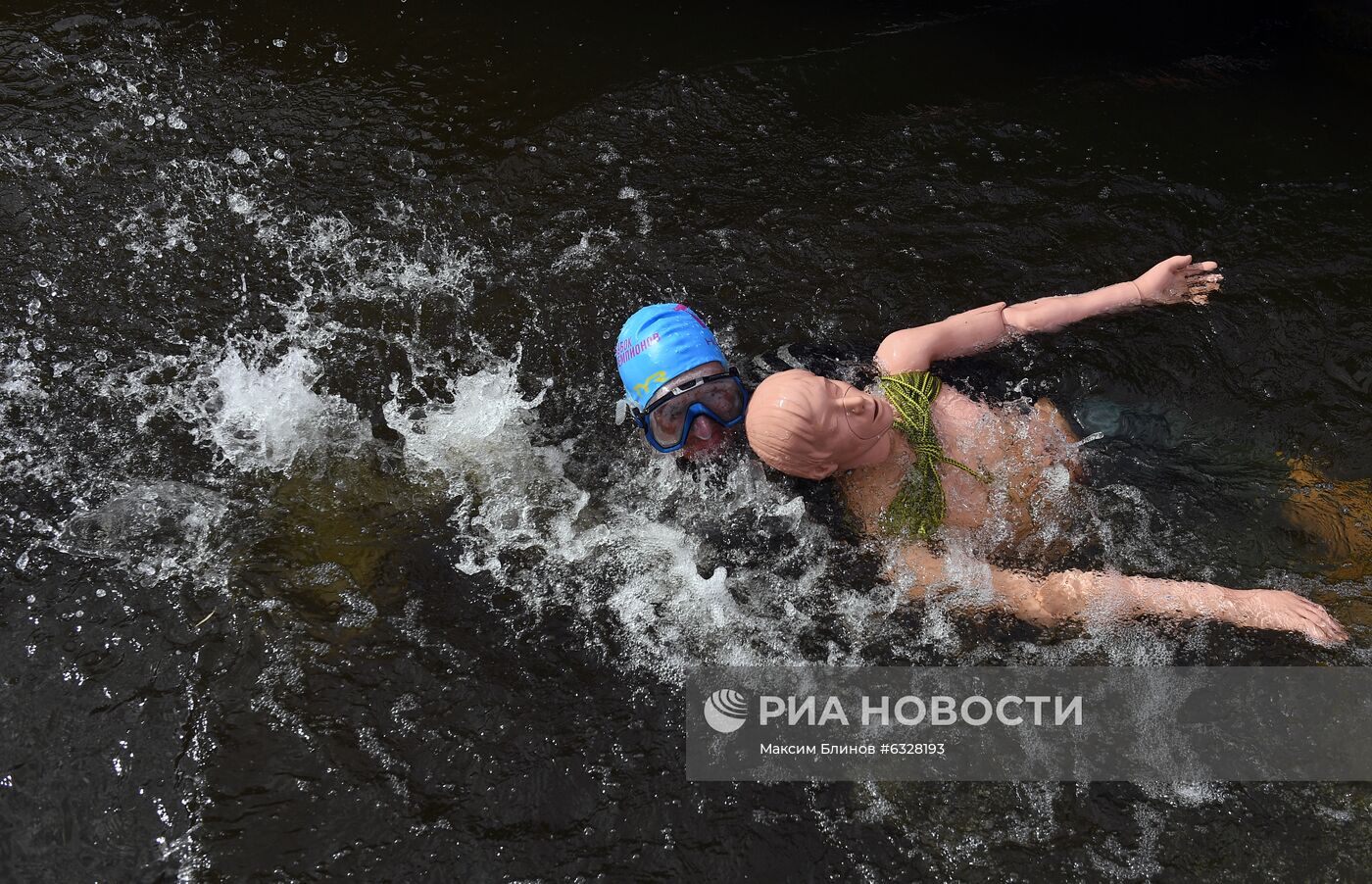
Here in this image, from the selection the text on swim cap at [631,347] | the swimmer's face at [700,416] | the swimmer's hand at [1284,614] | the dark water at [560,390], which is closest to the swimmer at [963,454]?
the swimmer's hand at [1284,614]

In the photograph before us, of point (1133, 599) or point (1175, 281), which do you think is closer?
point (1133, 599)

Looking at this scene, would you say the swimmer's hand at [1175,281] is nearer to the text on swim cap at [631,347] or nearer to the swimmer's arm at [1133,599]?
the swimmer's arm at [1133,599]

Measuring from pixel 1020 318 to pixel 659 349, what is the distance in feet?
5.51

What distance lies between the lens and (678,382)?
384 cm

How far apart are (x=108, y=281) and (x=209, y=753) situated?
278cm

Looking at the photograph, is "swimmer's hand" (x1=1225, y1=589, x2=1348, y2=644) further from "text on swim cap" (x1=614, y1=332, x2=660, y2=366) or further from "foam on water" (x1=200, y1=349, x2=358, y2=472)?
"foam on water" (x1=200, y1=349, x2=358, y2=472)

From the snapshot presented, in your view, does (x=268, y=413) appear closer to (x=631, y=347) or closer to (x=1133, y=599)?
(x=631, y=347)

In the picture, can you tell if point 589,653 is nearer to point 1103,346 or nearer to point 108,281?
point 1103,346

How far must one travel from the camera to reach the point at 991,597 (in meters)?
3.85

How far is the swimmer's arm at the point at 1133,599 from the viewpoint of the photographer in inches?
143

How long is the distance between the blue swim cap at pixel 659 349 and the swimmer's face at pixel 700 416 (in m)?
0.03

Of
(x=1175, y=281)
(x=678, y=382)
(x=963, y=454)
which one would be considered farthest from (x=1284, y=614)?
(x=678, y=382)

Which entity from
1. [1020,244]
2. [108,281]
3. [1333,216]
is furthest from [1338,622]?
[108,281]

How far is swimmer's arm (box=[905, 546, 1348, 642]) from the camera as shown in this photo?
11.9 ft
